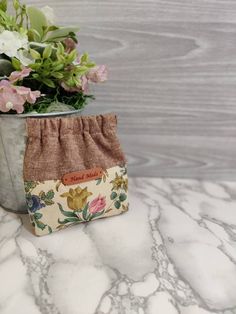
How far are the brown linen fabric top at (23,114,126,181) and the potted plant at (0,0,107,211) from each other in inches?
1.2

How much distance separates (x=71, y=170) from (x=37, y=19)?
0.29 meters

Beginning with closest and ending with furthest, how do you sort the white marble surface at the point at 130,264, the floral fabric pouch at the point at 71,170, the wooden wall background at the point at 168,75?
the white marble surface at the point at 130,264, the floral fabric pouch at the point at 71,170, the wooden wall background at the point at 168,75

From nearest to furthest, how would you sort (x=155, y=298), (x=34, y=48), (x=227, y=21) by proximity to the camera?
1. (x=155, y=298)
2. (x=34, y=48)
3. (x=227, y=21)

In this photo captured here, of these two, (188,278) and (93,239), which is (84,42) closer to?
(93,239)

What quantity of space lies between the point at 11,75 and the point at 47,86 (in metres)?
0.08

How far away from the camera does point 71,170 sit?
1.89 ft

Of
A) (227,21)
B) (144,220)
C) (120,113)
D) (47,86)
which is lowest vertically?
(144,220)

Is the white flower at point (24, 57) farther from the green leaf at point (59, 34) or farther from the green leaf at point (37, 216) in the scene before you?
the green leaf at point (37, 216)

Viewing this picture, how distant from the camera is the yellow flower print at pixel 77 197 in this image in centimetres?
58

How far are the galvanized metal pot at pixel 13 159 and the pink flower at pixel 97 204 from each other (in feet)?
0.46

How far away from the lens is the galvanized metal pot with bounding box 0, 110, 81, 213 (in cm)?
58

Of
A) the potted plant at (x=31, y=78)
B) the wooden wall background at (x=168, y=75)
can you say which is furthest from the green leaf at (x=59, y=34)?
the wooden wall background at (x=168, y=75)

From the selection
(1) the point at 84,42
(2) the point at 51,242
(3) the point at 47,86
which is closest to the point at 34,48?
(3) the point at 47,86

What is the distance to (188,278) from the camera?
19.6 inches
